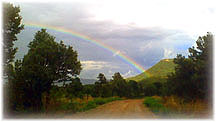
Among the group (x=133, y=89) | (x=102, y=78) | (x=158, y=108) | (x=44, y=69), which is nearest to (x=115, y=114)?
(x=158, y=108)

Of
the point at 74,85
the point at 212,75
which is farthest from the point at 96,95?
the point at 212,75

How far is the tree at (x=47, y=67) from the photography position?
1809 centimetres

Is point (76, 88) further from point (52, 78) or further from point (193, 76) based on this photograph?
point (193, 76)

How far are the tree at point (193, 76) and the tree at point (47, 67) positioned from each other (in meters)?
8.76

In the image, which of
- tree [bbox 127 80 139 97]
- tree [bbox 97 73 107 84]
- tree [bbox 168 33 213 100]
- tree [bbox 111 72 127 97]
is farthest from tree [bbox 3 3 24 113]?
tree [bbox 127 80 139 97]

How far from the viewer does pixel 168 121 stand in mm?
12914

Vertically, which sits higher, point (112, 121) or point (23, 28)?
point (23, 28)

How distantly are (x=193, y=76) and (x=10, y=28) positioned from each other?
15873 mm

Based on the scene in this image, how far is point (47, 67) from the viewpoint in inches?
742

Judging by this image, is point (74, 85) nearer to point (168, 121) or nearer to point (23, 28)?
point (23, 28)

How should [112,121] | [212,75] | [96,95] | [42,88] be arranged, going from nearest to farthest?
[112,121] < [212,75] < [42,88] < [96,95]

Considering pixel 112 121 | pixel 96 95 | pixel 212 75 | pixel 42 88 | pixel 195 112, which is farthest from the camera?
pixel 96 95

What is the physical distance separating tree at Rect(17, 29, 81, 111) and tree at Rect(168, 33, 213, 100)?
8.76 metres

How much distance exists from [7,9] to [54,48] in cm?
526
